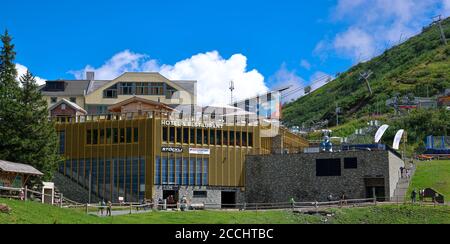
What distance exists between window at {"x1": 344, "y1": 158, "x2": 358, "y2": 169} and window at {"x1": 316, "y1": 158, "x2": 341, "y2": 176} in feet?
2.18

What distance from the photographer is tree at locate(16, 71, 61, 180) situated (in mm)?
59531

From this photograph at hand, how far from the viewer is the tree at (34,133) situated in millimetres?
59531

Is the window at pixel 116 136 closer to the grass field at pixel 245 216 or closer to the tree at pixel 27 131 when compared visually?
the tree at pixel 27 131

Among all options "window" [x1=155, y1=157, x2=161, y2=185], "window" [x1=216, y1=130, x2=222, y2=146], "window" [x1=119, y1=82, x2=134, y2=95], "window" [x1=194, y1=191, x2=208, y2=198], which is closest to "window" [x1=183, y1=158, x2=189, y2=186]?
"window" [x1=194, y1=191, x2=208, y2=198]

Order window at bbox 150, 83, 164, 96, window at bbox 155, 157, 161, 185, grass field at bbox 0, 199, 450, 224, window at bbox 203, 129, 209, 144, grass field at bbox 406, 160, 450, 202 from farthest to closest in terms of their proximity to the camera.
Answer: window at bbox 150, 83, 164, 96 < window at bbox 203, 129, 209, 144 < window at bbox 155, 157, 161, 185 < grass field at bbox 406, 160, 450, 202 < grass field at bbox 0, 199, 450, 224

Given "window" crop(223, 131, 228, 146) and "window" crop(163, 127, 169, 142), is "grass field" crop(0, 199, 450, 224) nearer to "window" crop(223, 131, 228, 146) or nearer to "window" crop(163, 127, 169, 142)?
"window" crop(163, 127, 169, 142)

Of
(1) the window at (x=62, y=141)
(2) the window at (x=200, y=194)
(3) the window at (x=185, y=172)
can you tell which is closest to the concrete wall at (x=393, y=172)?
(2) the window at (x=200, y=194)

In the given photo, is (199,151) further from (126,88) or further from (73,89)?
(73,89)

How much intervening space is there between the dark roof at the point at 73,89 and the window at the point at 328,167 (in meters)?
46.7

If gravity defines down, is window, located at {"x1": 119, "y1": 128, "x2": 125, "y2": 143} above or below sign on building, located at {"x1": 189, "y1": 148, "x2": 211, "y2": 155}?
above

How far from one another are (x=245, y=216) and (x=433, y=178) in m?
26.4
